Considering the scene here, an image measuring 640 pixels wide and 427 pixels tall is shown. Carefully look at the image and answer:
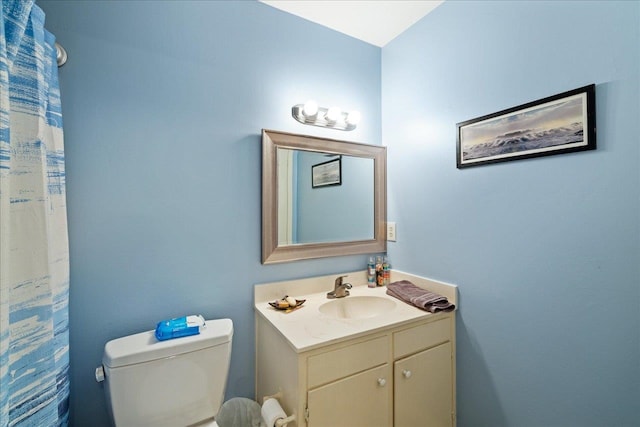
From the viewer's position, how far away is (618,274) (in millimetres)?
879

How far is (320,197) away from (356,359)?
87 cm

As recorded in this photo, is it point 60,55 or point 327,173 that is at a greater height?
point 60,55

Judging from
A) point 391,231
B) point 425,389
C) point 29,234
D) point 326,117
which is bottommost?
point 425,389

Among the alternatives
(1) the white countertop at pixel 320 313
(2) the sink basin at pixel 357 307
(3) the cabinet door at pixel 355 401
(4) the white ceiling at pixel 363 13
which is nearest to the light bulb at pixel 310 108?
(4) the white ceiling at pixel 363 13

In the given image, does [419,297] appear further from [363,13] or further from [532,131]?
[363,13]

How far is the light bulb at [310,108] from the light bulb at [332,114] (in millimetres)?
98

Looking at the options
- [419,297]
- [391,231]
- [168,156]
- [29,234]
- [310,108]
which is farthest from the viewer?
[391,231]

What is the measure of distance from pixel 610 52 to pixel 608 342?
0.98 m

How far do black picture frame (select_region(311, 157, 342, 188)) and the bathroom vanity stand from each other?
580 mm

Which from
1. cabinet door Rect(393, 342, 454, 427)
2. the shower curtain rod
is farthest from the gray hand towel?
the shower curtain rod

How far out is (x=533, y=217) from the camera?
42.5 inches

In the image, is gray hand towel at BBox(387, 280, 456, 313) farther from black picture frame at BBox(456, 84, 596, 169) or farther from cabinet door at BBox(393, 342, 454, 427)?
black picture frame at BBox(456, 84, 596, 169)

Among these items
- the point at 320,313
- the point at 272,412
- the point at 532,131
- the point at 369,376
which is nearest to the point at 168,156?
the point at 320,313

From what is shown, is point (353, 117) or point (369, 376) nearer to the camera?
point (369, 376)
